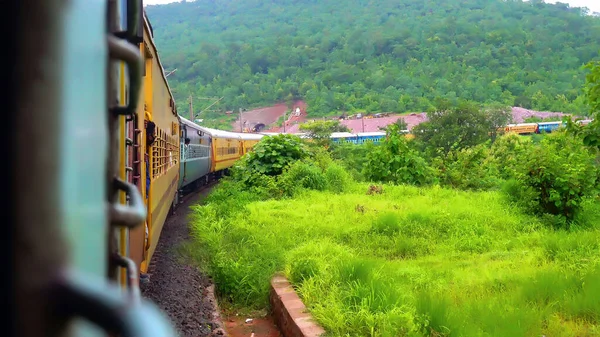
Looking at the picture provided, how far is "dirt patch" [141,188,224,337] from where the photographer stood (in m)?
4.23

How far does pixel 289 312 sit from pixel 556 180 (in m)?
5.09

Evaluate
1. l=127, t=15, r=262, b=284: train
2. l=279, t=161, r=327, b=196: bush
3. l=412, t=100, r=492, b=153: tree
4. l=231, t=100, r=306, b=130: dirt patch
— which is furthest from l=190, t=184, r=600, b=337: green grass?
l=231, t=100, r=306, b=130: dirt patch

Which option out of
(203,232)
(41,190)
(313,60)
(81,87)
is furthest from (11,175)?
(313,60)

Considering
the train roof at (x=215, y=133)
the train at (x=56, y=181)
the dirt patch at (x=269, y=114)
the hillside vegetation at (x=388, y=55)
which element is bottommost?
the train at (x=56, y=181)

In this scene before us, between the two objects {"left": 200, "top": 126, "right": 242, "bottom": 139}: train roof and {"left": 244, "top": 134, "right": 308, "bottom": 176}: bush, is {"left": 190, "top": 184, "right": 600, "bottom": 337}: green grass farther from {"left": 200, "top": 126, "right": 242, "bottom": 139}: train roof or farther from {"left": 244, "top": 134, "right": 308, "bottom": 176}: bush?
{"left": 200, "top": 126, "right": 242, "bottom": 139}: train roof

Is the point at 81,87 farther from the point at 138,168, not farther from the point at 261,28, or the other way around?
the point at 261,28

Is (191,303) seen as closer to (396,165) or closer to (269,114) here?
(396,165)

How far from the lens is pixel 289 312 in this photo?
161 inches

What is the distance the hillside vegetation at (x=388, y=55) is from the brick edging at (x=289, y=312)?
151ft

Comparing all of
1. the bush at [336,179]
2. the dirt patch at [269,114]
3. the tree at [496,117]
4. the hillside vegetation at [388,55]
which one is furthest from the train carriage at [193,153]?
the dirt patch at [269,114]

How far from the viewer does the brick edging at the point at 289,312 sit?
3.72m

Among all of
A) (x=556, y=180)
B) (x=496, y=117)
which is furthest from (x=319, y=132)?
(x=556, y=180)

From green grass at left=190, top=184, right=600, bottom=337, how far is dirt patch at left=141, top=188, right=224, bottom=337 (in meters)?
0.24

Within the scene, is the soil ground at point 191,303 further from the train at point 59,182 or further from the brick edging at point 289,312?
the train at point 59,182
